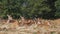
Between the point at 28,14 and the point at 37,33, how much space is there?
15.2 feet

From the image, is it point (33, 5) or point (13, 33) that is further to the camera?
point (33, 5)

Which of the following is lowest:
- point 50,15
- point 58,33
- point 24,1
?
point 58,33

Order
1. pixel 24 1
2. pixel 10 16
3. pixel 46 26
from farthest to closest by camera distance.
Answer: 1. pixel 24 1
2. pixel 10 16
3. pixel 46 26

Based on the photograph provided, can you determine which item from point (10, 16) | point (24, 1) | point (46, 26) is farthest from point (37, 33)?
A: point (24, 1)

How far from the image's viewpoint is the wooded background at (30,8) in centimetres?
1348

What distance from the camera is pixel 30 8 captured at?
45.4ft

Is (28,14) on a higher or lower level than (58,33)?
higher

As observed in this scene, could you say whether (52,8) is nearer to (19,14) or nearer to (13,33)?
(19,14)

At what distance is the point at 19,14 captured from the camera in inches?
555

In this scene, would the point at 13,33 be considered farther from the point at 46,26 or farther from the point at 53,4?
the point at 53,4

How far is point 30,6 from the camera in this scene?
14.0m

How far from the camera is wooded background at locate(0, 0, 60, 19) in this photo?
531 inches

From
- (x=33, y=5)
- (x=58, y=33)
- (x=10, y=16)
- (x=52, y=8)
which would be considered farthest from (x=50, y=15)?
(x=58, y=33)

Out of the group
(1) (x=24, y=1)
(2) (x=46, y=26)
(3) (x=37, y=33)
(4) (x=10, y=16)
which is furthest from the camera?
(1) (x=24, y=1)
